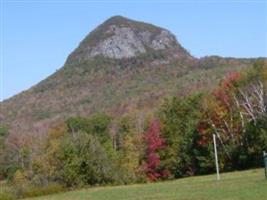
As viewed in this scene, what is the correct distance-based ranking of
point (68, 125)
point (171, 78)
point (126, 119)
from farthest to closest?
point (171, 78), point (68, 125), point (126, 119)

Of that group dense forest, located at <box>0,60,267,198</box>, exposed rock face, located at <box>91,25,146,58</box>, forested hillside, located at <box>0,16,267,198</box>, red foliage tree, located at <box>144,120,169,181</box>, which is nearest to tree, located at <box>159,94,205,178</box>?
dense forest, located at <box>0,60,267,198</box>

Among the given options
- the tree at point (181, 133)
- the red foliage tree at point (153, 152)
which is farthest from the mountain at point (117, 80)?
the red foliage tree at point (153, 152)

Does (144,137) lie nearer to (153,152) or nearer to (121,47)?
(153,152)

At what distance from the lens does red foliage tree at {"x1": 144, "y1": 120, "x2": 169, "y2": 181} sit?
240 feet

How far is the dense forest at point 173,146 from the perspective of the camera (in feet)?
206

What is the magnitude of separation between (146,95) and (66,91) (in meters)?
29.1

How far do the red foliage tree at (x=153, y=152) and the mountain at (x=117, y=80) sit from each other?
122 ft

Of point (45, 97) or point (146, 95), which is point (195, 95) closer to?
point (146, 95)

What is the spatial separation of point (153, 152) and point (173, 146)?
2.77 m

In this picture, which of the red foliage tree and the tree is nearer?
the tree

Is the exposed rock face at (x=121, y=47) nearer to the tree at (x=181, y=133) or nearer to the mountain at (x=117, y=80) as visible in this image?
the mountain at (x=117, y=80)

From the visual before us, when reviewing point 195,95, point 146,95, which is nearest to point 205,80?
point 146,95

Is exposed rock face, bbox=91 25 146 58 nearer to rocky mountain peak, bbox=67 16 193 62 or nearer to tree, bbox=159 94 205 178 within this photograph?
rocky mountain peak, bbox=67 16 193 62

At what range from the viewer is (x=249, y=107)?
64.9m
